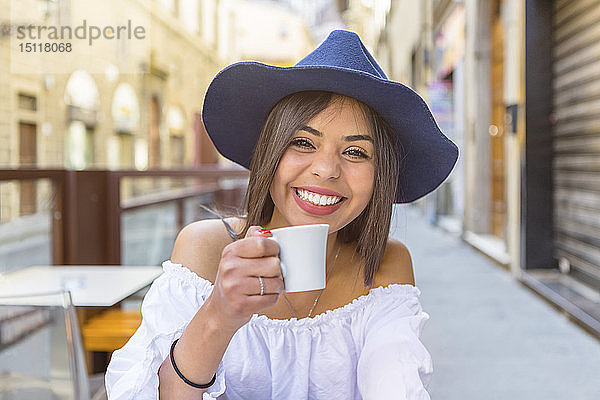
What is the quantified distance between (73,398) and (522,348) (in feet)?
10.2

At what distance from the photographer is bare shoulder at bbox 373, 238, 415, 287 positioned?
151cm

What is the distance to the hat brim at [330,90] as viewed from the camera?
4.28 ft

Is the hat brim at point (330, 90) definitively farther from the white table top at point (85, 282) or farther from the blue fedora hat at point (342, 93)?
the white table top at point (85, 282)

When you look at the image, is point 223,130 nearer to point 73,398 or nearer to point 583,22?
point 73,398

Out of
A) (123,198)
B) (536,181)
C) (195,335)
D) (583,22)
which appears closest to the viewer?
(195,335)

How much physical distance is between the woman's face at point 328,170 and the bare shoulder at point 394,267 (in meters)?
0.23

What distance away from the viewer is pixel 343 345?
146 centimetres

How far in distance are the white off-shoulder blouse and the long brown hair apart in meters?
0.10

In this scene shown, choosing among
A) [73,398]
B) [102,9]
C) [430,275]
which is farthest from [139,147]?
[73,398]

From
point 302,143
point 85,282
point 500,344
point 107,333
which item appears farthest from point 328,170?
point 500,344

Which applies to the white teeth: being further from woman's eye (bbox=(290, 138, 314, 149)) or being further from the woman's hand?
the woman's hand

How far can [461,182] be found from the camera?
32.5ft

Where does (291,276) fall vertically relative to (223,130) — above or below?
below

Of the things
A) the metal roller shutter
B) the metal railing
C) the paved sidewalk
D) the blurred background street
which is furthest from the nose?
the metal roller shutter
